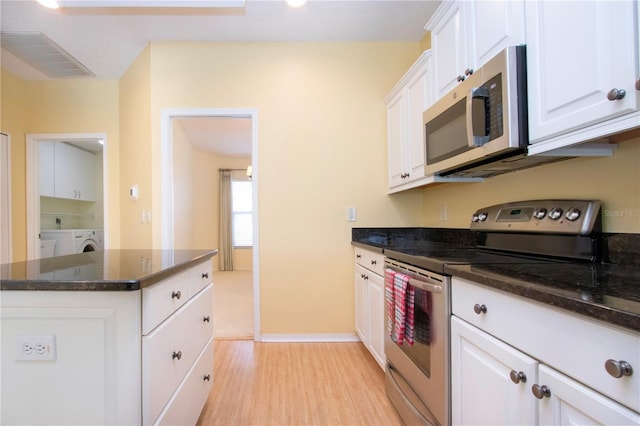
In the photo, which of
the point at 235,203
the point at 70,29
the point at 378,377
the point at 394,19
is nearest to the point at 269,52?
the point at 394,19

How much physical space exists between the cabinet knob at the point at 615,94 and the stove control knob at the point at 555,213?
0.57 m

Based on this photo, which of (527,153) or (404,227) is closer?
(527,153)

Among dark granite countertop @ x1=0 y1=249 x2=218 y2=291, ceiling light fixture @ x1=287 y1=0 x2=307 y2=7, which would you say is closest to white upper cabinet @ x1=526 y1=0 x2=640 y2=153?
dark granite countertop @ x1=0 y1=249 x2=218 y2=291

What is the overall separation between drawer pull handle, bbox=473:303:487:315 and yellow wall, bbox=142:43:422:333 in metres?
1.76

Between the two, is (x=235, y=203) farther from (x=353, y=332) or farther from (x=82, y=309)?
(x=82, y=309)

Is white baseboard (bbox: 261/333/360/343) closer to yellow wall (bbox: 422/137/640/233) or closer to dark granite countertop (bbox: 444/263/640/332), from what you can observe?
yellow wall (bbox: 422/137/640/233)

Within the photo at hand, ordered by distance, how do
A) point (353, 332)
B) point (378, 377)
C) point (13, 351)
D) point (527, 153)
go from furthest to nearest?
point (353, 332) → point (378, 377) → point (527, 153) → point (13, 351)

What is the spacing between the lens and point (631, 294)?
27.2 inches

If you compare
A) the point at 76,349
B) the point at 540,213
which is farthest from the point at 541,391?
the point at 76,349

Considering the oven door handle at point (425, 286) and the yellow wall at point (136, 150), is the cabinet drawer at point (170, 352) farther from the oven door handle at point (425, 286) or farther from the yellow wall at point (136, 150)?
the yellow wall at point (136, 150)

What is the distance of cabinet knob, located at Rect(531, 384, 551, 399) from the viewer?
75 cm

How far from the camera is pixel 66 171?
450cm

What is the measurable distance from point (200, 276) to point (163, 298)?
0.47 meters

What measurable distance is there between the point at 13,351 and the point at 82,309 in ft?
0.79
